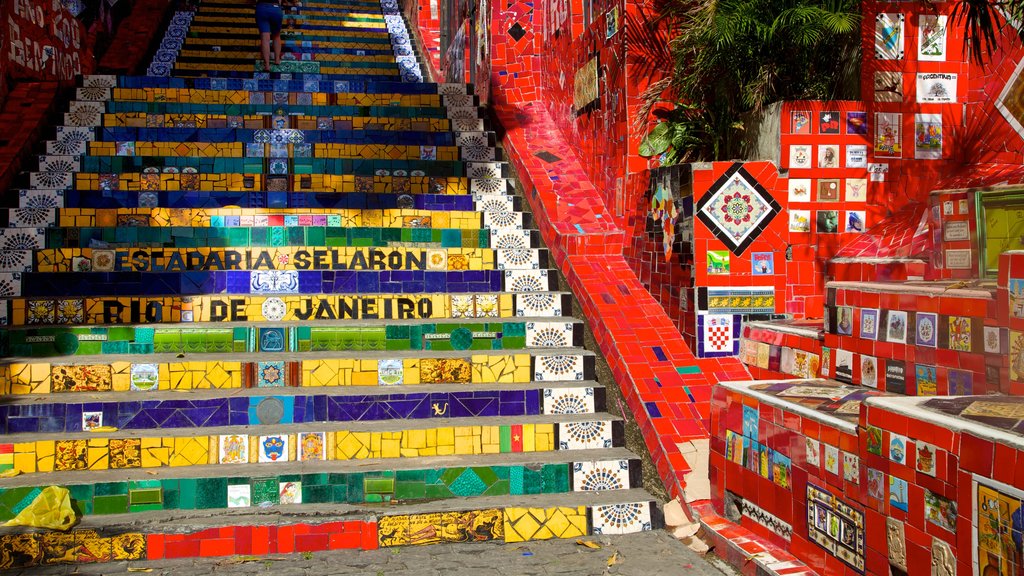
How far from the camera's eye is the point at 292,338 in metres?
4.93

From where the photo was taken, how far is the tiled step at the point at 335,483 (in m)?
3.94

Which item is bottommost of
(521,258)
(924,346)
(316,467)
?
(316,467)

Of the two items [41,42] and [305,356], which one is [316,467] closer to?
[305,356]

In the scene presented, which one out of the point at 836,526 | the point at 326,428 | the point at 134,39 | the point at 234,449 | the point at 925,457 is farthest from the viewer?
the point at 134,39

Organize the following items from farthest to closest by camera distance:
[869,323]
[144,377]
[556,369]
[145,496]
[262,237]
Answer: [262,237] < [556,369] < [144,377] < [145,496] < [869,323]

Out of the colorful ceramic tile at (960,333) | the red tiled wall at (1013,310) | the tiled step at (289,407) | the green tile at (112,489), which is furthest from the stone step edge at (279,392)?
the red tiled wall at (1013,310)

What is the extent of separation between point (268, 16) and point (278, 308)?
19.0 ft

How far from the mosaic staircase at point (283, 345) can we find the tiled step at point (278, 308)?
1 centimetres

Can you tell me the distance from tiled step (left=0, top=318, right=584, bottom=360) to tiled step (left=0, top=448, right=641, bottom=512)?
2.89ft

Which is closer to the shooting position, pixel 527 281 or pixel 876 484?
pixel 876 484

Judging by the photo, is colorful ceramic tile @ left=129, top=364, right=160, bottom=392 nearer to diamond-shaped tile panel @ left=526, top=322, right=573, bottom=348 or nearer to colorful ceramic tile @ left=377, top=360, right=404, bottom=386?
colorful ceramic tile @ left=377, top=360, right=404, bottom=386

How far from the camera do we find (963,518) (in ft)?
8.04

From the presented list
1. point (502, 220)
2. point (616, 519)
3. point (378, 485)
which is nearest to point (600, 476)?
point (616, 519)

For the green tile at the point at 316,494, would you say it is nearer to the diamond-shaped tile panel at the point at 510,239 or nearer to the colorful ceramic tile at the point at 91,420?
the colorful ceramic tile at the point at 91,420
